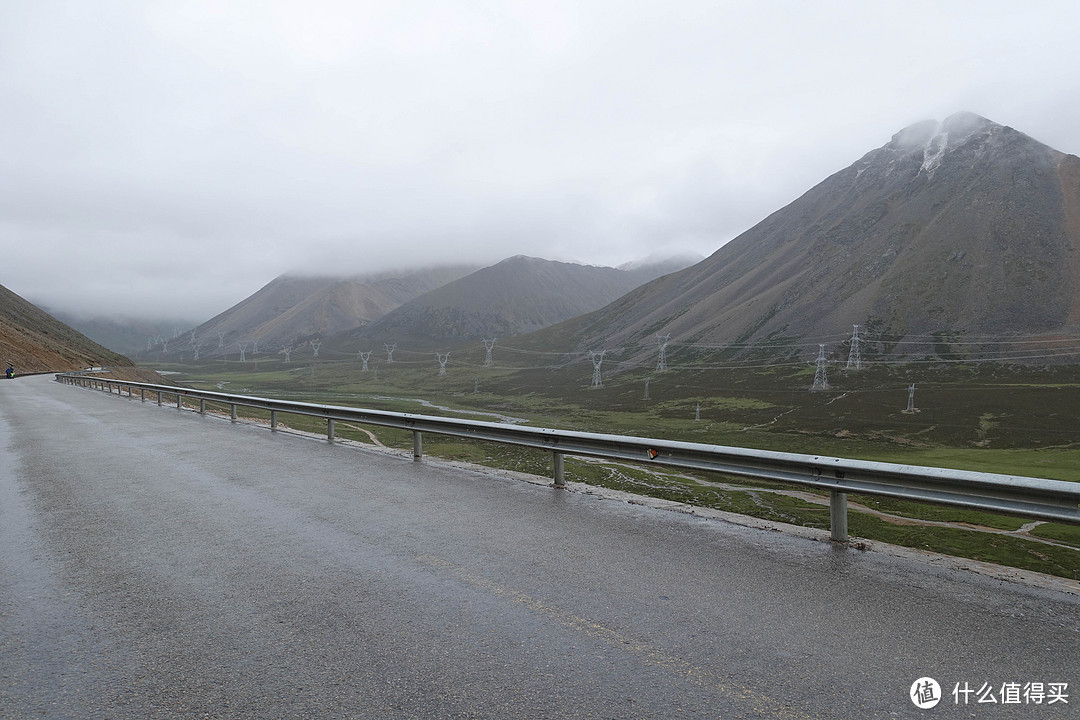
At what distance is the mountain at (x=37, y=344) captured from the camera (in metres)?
84.2

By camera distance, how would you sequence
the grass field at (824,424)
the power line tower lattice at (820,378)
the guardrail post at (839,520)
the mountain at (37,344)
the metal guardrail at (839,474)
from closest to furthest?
the metal guardrail at (839,474) → the guardrail post at (839,520) → the grass field at (824,424) → the mountain at (37,344) → the power line tower lattice at (820,378)

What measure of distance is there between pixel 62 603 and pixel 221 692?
2.40m

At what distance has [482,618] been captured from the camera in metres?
4.88

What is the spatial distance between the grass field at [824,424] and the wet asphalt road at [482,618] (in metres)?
9.53

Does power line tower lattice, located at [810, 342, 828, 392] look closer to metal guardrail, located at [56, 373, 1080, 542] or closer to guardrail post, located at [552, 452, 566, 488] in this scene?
guardrail post, located at [552, 452, 566, 488]

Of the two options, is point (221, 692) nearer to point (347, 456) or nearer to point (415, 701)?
point (415, 701)

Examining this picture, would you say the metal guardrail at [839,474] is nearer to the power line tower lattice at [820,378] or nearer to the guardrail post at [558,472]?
the guardrail post at [558,472]

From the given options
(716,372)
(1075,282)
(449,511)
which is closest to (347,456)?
(449,511)

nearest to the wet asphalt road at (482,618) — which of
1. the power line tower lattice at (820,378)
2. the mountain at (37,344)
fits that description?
the mountain at (37,344)

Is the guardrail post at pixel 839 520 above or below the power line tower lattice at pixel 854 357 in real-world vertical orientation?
above

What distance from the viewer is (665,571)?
5.97 m

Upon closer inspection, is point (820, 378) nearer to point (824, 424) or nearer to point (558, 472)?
point (824, 424)

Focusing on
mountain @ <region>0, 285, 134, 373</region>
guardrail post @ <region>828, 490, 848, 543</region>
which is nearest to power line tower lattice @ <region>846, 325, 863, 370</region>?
mountain @ <region>0, 285, 134, 373</region>

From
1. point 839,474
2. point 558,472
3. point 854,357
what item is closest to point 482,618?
point 839,474
